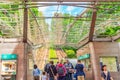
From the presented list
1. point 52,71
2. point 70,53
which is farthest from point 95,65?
point 70,53

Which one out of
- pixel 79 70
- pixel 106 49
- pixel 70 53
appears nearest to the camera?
pixel 79 70

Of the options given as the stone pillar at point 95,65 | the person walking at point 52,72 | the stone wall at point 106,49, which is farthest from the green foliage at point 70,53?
the person walking at point 52,72

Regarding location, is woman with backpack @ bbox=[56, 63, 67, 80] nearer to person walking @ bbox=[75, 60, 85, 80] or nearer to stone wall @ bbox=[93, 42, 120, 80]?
person walking @ bbox=[75, 60, 85, 80]

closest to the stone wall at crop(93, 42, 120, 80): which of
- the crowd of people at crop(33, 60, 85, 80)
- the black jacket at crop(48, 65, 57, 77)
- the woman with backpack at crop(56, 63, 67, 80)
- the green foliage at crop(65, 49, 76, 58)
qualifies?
the crowd of people at crop(33, 60, 85, 80)

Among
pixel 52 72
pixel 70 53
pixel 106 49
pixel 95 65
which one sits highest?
pixel 70 53

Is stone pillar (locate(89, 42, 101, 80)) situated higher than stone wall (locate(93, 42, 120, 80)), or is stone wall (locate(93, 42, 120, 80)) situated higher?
stone wall (locate(93, 42, 120, 80))

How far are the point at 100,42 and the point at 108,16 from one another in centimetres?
190

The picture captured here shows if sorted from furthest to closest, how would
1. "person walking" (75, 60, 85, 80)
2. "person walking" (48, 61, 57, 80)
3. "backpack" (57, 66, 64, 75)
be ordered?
"person walking" (48, 61, 57, 80) < "person walking" (75, 60, 85, 80) < "backpack" (57, 66, 64, 75)

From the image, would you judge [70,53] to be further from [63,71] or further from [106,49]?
[63,71]

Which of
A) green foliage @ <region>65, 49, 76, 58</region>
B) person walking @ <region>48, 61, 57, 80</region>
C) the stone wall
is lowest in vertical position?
person walking @ <region>48, 61, 57, 80</region>

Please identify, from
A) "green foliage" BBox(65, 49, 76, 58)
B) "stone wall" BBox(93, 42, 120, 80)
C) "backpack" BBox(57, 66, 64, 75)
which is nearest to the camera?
"backpack" BBox(57, 66, 64, 75)

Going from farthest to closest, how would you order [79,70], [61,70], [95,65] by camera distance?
1. [95,65]
2. [79,70]
3. [61,70]

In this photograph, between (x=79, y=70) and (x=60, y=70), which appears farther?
(x=79, y=70)

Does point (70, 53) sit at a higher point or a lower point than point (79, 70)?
higher
